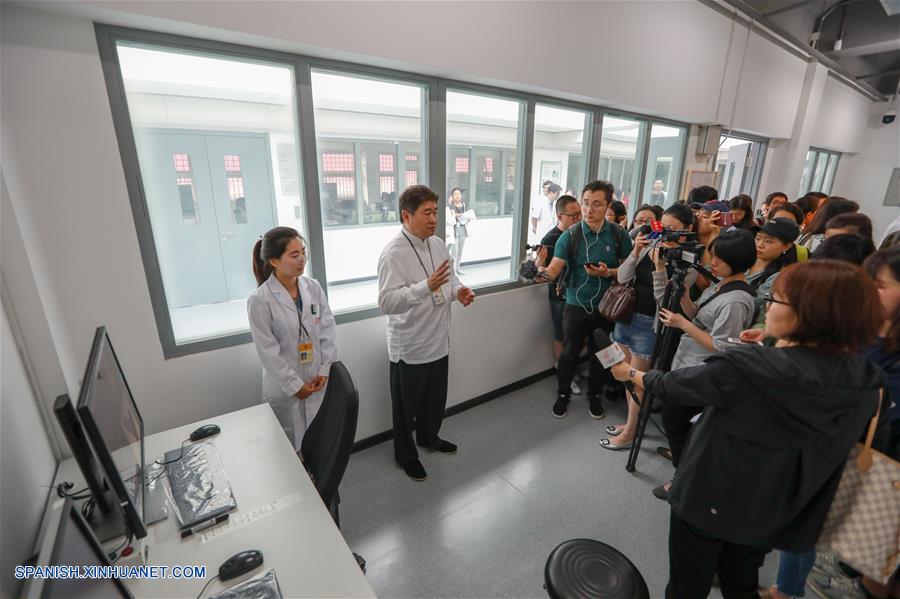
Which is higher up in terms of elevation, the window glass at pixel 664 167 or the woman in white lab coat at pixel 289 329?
the window glass at pixel 664 167

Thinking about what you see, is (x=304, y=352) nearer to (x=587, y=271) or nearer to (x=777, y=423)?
(x=777, y=423)

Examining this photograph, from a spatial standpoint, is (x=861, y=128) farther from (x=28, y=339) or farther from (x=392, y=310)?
(x=28, y=339)

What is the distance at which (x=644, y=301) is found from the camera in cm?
247

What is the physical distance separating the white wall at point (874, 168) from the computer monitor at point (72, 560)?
1172 cm

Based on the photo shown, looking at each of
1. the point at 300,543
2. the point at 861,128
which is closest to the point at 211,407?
the point at 300,543

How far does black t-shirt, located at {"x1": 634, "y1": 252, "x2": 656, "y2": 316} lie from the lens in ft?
8.00

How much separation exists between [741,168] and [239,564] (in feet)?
24.1

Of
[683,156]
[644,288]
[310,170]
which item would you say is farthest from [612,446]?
[683,156]

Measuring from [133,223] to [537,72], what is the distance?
246 centimetres

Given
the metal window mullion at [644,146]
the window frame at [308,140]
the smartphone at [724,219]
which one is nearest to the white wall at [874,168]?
the metal window mullion at [644,146]

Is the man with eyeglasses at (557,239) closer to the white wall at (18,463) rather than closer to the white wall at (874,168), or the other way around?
the white wall at (18,463)

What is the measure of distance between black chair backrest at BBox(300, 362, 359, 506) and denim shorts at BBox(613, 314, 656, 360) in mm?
1936

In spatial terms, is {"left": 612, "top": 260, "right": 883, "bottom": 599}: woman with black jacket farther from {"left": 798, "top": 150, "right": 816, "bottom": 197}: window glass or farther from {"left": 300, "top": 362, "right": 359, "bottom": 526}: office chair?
{"left": 798, "top": 150, "right": 816, "bottom": 197}: window glass

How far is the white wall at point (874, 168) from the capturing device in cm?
759
